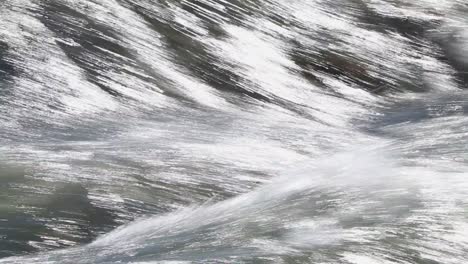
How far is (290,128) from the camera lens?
5766 millimetres

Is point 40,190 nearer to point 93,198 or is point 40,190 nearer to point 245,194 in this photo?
point 93,198

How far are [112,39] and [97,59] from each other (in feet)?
0.68

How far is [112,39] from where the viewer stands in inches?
233

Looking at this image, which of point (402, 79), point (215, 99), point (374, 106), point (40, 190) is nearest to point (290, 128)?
point (215, 99)

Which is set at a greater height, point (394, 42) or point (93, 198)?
point (394, 42)

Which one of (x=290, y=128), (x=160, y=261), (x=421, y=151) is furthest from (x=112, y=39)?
(x=160, y=261)

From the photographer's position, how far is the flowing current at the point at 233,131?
13.0 ft

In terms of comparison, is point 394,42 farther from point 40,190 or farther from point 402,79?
point 40,190

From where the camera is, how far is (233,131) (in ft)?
18.0

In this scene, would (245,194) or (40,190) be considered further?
(245,194)

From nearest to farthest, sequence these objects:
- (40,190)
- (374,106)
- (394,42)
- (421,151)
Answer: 1. (40,190)
2. (421,151)
3. (374,106)
4. (394,42)

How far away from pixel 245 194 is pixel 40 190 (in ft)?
3.39

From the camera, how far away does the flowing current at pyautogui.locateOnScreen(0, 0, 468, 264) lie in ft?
13.0

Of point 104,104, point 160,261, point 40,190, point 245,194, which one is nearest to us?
point 160,261
